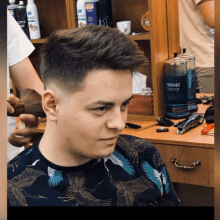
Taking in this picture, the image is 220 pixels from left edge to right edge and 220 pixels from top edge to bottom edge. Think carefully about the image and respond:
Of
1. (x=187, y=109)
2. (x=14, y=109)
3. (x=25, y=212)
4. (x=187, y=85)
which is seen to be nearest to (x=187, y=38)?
(x=187, y=85)

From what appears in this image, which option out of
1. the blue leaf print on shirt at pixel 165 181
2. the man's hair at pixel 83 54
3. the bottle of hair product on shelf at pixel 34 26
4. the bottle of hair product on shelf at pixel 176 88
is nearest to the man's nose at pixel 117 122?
the man's hair at pixel 83 54

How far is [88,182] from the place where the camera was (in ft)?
3.36

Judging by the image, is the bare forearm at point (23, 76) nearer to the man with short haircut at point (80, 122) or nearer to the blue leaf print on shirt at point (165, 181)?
the man with short haircut at point (80, 122)

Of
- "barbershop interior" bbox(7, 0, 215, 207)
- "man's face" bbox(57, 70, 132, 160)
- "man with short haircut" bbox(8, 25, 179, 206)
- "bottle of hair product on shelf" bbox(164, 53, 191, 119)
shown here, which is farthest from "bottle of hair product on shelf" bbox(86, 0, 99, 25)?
"man's face" bbox(57, 70, 132, 160)

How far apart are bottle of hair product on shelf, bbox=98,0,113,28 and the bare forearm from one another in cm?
108

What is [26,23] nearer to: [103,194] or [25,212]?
[103,194]

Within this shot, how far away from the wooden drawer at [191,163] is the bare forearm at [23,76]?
91 centimetres

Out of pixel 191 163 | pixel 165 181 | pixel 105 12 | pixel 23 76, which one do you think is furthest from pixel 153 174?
pixel 105 12

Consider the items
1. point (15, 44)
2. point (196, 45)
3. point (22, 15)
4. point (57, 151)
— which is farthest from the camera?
point (22, 15)

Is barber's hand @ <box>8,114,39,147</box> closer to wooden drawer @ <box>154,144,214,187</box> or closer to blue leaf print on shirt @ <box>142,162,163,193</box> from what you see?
blue leaf print on shirt @ <box>142,162,163,193</box>

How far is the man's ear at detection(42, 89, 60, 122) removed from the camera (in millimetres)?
859

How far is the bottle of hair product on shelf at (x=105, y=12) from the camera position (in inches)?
95.0

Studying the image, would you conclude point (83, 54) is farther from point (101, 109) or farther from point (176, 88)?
point (176, 88)

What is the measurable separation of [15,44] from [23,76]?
21 centimetres
